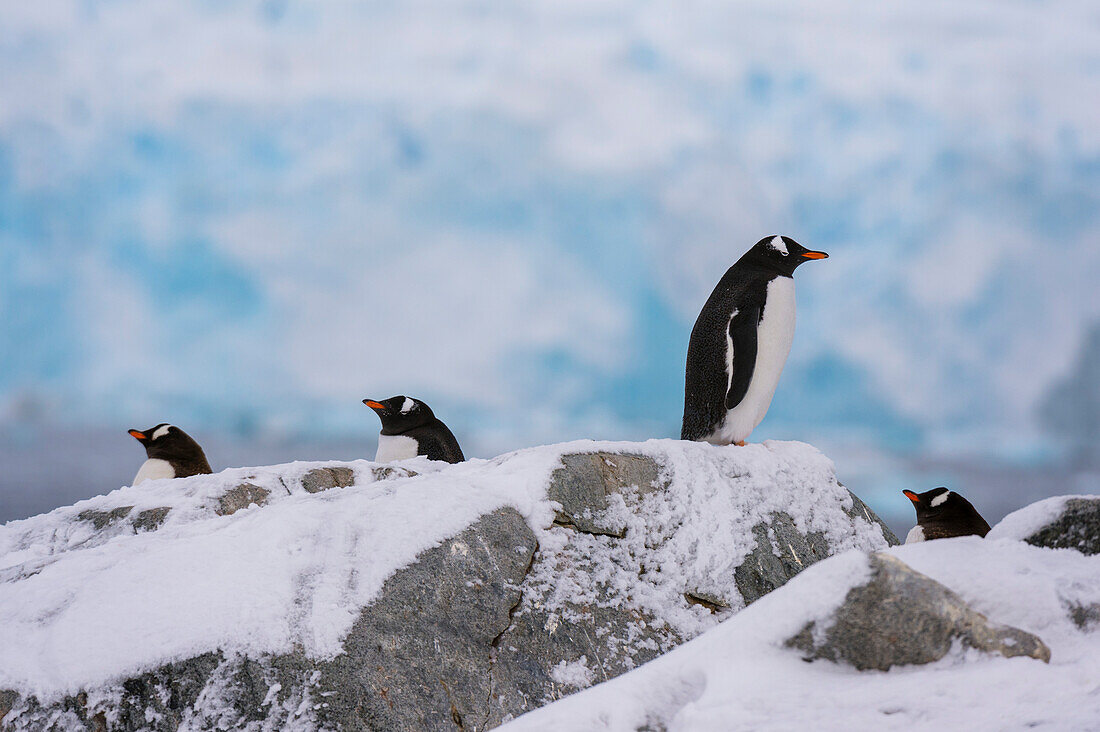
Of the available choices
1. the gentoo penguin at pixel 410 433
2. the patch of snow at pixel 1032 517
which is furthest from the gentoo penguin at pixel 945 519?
the gentoo penguin at pixel 410 433

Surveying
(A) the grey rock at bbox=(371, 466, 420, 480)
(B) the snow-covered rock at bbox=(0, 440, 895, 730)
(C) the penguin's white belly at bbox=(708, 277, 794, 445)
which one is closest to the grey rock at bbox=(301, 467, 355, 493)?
(A) the grey rock at bbox=(371, 466, 420, 480)

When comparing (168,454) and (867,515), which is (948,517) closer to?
(867,515)

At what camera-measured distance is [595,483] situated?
Answer: 12.8 ft

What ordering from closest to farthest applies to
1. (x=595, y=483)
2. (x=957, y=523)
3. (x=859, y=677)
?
(x=859, y=677)
(x=595, y=483)
(x=957, y=523)

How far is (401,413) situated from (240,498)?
8.68 ft

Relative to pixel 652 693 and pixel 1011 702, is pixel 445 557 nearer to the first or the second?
pixel 652 693

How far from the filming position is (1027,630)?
5.89 feet

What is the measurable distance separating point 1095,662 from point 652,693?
834mm

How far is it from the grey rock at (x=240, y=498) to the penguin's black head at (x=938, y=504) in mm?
3971

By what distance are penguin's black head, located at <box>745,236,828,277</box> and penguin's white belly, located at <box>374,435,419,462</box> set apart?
317 cm

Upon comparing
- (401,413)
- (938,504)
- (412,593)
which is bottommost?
(938,504)

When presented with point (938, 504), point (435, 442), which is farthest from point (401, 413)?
point (938, 504)

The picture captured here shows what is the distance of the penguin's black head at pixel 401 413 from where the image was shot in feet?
24.2

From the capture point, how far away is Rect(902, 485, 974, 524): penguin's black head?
5441 mm
